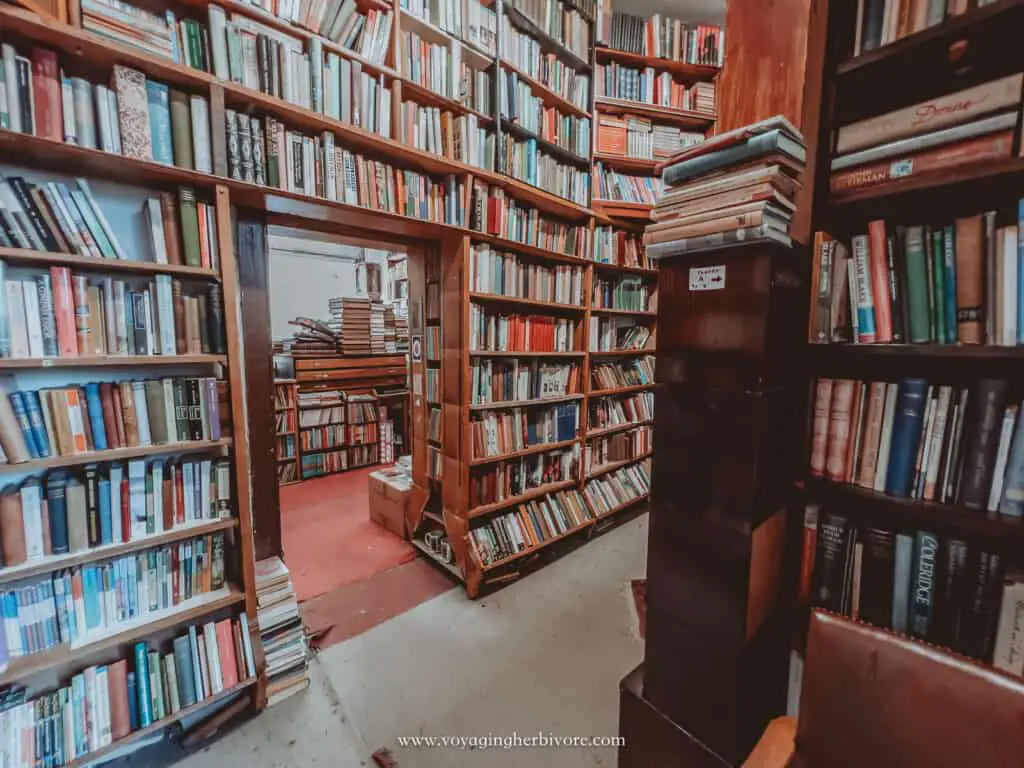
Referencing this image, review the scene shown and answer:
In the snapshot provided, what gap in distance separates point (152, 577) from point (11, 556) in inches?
14.1

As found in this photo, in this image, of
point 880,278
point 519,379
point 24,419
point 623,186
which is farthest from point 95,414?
point 623,186

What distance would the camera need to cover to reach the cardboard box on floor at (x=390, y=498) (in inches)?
114

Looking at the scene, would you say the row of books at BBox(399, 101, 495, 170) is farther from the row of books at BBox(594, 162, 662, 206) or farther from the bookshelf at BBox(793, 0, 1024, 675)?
the bookshelf at BBox(793, 0, 1024, 675)

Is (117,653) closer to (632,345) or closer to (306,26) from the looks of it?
(306,26)

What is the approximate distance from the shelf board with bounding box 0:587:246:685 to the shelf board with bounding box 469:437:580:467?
122cm

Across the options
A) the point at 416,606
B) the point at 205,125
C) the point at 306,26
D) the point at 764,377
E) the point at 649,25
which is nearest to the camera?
the point at 764,377

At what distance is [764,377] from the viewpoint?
2.88 feet

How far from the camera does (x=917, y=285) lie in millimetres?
864

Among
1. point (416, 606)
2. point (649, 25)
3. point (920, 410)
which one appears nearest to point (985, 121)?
point (920, 410)

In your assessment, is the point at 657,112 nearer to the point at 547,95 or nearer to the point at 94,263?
the point at 547,95

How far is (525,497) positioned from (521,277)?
139 cm

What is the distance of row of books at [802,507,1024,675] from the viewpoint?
81 cm

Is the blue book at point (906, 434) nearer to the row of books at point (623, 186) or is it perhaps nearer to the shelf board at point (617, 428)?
the shelf board at point (617, 428)

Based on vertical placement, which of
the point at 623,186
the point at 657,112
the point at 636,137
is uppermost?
the point at 657,112
